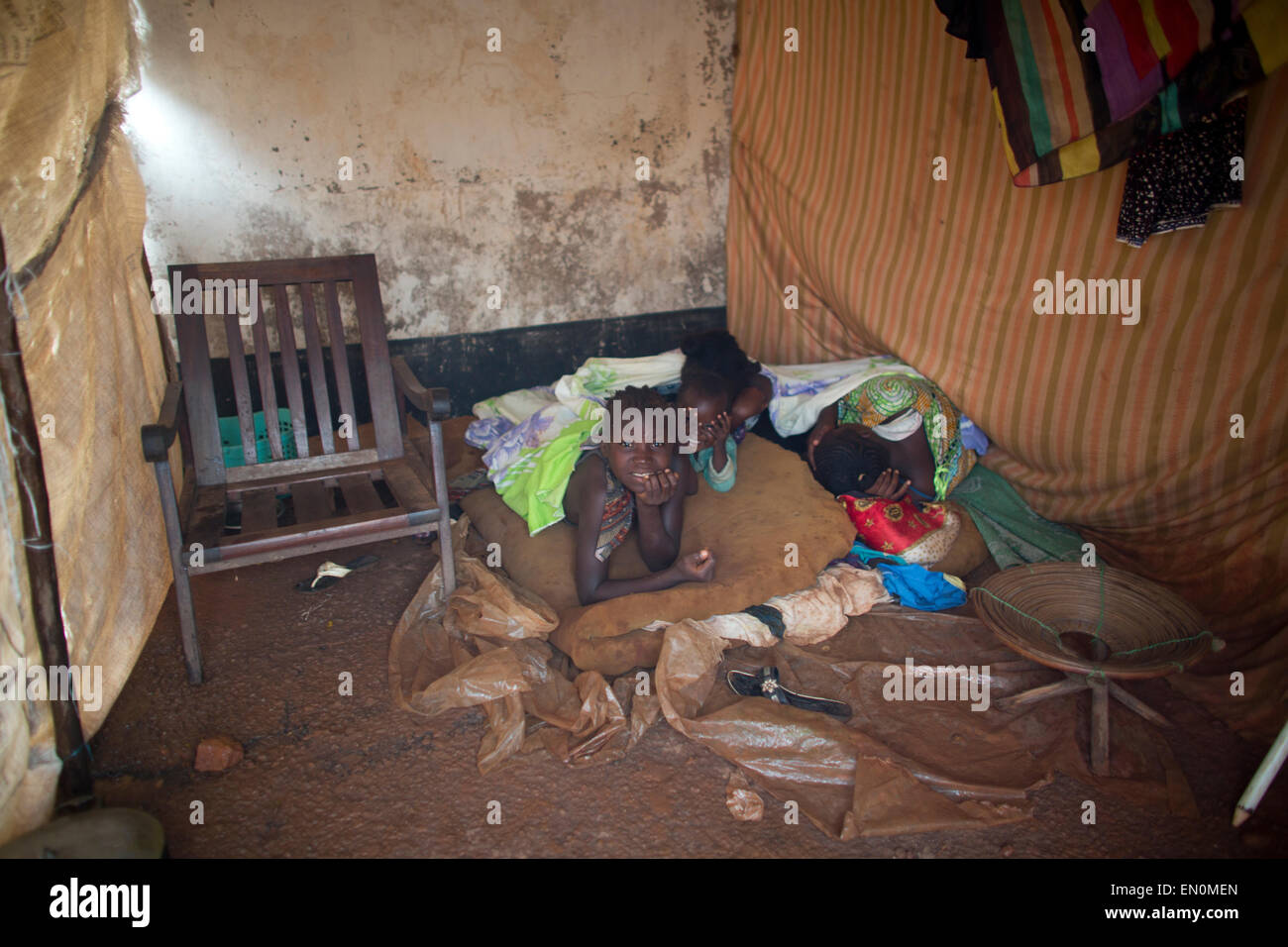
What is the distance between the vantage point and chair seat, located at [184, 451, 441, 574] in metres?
2.65

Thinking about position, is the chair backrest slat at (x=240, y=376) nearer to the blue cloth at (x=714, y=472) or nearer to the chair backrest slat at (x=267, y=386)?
the chair backrest slat at (x=267, y=386)

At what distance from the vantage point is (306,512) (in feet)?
9.52

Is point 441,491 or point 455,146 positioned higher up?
point 455,146

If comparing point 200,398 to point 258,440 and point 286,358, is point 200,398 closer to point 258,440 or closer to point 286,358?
point 286,358

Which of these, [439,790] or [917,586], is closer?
[439,790]

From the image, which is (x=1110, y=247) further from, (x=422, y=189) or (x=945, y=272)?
(x=422, y=189)

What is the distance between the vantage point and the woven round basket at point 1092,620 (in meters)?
2.33

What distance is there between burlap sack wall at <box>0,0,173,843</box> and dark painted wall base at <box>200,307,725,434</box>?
120 cm

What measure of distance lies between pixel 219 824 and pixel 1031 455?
314 centimetres

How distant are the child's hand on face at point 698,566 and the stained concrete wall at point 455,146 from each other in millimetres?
2143

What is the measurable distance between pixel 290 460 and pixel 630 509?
138cm

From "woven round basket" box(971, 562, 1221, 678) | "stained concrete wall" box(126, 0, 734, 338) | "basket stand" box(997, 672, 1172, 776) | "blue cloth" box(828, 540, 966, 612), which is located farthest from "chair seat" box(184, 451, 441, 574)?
"basket stand" box(997, 672, 1172, 776)

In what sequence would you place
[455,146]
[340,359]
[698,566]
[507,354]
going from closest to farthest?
1. [698,566]
2. [340,359]
3. [455,146]
4. [507,354]

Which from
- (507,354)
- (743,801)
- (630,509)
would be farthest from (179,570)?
(507,354)
